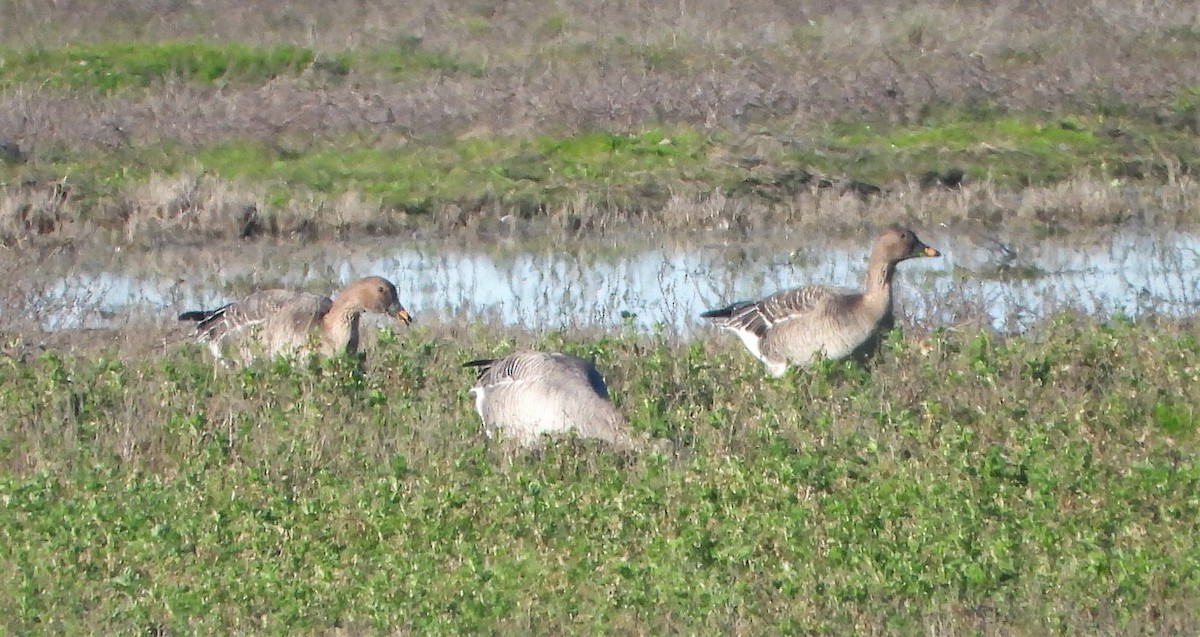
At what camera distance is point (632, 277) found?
13961 millimetres

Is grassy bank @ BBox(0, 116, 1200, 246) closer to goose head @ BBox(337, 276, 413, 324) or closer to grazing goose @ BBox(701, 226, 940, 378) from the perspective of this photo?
grazing goose @ BBox(701, 226, 940, 378)

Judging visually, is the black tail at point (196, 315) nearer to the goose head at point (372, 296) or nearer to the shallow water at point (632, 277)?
the goose head at point (372, 296)

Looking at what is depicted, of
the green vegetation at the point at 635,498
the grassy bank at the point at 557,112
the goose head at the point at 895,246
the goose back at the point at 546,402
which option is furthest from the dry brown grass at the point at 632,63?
the goose back at the point at 546,402

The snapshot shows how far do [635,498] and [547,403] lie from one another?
1.28 meters

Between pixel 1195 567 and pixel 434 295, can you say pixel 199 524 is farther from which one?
pixel 434 295

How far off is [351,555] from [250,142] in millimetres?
14721

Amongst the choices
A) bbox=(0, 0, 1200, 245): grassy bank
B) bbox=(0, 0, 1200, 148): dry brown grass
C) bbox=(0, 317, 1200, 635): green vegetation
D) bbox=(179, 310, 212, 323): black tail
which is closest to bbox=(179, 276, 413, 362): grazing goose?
bbox=(179, 310, 212, 323): black tail

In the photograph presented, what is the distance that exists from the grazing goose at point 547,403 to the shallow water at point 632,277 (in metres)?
2.10

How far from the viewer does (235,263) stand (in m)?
15.1

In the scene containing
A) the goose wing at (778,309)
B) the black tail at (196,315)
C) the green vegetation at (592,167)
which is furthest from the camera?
the green vegetation at (592,167)

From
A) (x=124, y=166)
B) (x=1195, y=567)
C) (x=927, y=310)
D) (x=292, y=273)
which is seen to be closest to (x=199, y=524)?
(x=1195, y=567)

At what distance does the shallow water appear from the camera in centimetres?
1220

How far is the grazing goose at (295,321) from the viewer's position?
1030 cm

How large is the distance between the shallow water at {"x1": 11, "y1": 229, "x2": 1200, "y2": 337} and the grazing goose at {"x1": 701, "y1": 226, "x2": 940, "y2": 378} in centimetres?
66
